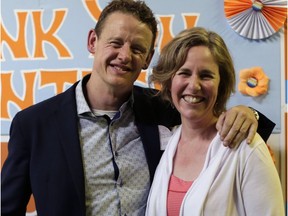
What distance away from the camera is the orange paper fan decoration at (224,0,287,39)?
68.3 inches

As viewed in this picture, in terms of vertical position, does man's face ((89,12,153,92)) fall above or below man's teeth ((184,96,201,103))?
above

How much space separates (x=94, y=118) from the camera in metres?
1.20

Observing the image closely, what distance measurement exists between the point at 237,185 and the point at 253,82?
914mm

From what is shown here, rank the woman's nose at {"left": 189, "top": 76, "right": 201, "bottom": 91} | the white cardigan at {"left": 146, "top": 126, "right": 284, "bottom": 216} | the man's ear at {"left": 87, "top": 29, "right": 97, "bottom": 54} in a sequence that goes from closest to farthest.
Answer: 1. the white cardigan at {"left": 146, "top": 126, "right": 284, "bottom": 216}
2. the woman's nose at {"left": 189, "top": 76, "right": 201, "bottom": 91}
3. the man's ear at {"left": 87, "top": 29, "right": 97, "bottom": 54}

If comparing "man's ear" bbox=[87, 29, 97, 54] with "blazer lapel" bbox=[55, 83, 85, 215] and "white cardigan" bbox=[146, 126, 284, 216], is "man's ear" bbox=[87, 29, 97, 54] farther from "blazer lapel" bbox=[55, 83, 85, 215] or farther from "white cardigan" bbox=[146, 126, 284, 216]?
"white cardigan" bbox=[146, 126, 284, 216]

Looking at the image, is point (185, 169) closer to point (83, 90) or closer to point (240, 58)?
point (83, 90)

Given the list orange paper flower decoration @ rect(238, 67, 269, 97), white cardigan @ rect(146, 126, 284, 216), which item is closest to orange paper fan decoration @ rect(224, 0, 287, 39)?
orange paper flower decoration @ rect(238, 67, 269, 97)

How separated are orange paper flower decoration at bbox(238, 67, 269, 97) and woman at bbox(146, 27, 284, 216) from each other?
1.86 ft

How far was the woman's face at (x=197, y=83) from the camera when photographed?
3.56 ft

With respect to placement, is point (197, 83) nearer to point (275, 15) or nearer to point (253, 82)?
point (253, 82)

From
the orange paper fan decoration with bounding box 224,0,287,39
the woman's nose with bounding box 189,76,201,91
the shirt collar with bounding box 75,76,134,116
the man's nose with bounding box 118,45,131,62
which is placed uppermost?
the orange paper fan decoration with bounding box 224,0,287,39

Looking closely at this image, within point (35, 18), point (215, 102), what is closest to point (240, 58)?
point (215, 102)

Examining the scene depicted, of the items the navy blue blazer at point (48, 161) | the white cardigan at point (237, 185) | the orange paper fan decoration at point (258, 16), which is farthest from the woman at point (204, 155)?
the orange paper fan decoration at point (258, 16)

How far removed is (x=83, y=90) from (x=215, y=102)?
19.1 inches
